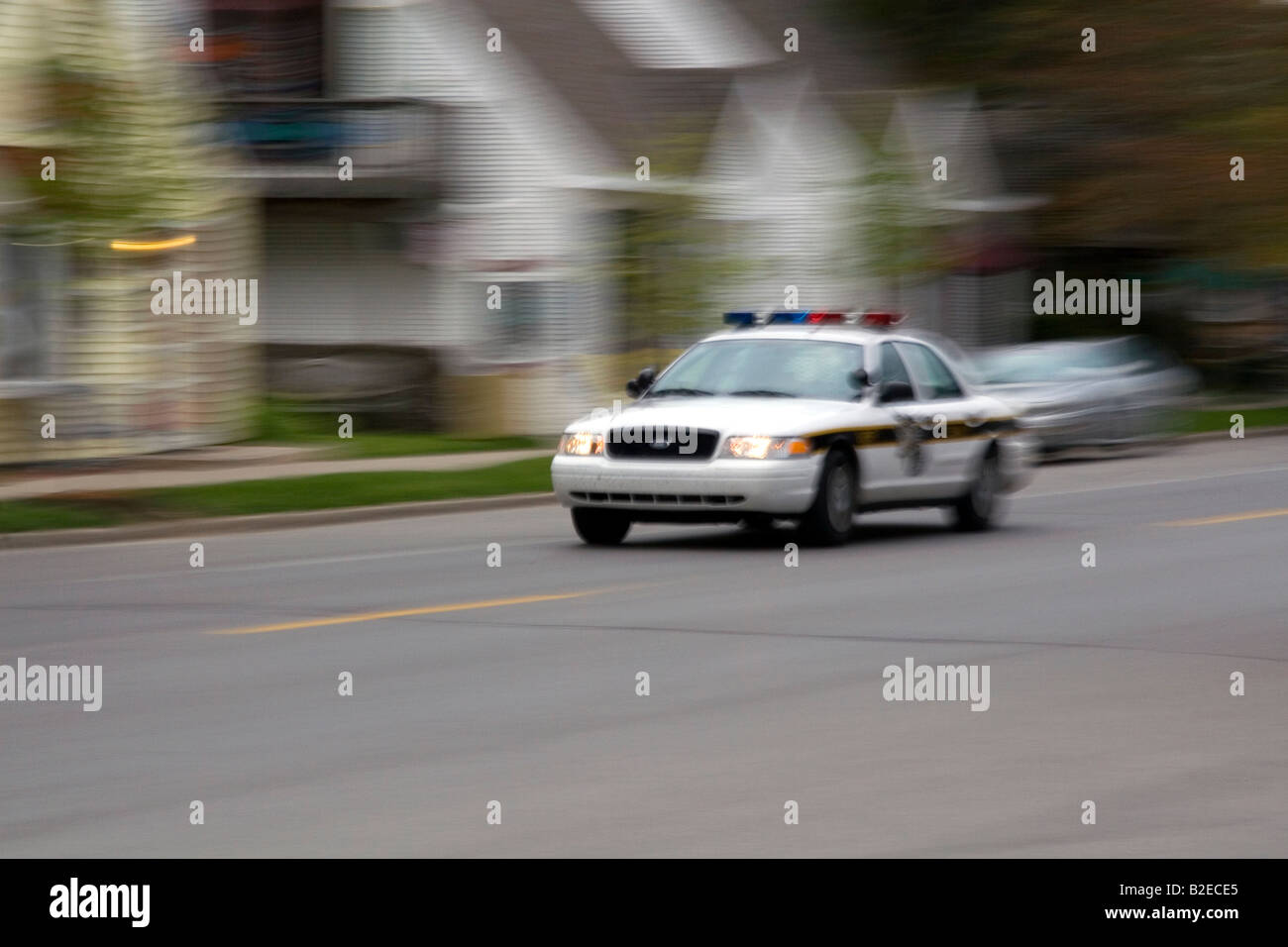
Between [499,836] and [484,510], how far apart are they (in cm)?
1381

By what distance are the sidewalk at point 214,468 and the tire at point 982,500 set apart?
6.93m

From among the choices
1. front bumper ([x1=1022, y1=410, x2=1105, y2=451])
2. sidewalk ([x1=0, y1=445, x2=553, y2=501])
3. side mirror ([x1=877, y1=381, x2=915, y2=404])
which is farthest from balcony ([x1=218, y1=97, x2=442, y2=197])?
side mirror ([x1=877, y1=381, x2=915, y2=404])

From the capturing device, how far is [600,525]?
16.4m

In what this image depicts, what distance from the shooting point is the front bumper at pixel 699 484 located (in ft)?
50.3

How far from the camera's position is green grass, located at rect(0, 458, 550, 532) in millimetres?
18125

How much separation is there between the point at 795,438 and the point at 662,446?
0.96 m

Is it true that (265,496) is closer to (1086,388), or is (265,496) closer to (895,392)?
(895,392)

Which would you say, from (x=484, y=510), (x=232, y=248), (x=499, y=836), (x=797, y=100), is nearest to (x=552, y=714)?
(x=499, y=836)

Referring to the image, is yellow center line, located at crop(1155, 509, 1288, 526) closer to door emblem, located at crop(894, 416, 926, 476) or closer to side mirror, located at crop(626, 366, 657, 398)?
door emblem, located at crop(894, 416, 926, 476)

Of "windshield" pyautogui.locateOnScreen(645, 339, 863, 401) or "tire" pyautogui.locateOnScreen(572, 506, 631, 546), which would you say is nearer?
"tire" pyautogui.locateOnScreen(572, 506, 631, 546)

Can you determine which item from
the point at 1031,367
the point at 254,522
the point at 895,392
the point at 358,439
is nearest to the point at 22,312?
the point at 358,439

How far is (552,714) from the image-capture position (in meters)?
9.16

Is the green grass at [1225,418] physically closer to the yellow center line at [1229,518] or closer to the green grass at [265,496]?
the yellow center line at [1229,518]

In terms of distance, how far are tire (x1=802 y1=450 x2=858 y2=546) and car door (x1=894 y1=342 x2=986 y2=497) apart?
961 millimetres
